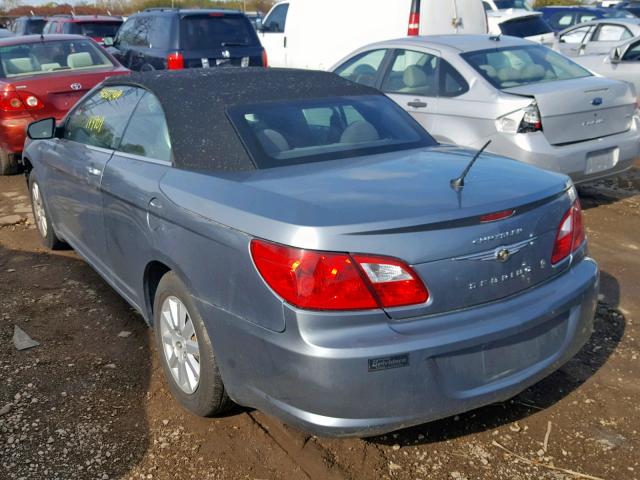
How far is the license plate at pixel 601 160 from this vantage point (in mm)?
6062

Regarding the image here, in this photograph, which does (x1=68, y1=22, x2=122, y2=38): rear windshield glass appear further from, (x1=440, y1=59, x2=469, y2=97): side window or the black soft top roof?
the black soft top roof

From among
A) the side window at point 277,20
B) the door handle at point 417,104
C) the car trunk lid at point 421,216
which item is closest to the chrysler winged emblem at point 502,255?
the car trunk lid at point 421,216

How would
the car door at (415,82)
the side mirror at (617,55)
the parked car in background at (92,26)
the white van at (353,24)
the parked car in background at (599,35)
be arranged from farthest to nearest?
1. the parked car in background at (92,26)
2. the parked car in background at (599,35)
3. the white van at (353,24)
4. the side mirror at (617,55)
5. the car door at (415,82)

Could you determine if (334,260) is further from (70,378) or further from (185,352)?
(70,378)

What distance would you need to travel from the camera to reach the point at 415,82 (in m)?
6.92

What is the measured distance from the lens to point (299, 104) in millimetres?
3779

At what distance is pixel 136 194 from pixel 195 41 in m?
8.44

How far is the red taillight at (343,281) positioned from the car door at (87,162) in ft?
6.40

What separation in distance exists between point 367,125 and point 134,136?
1288mm

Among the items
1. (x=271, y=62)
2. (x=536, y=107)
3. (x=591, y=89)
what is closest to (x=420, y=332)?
(x=536, y=107)

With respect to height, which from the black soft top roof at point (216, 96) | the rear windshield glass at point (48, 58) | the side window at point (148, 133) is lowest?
the rear windshield glass at point (48, 58)

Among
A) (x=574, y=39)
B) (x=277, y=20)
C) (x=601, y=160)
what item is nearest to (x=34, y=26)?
(x=277, y=20)

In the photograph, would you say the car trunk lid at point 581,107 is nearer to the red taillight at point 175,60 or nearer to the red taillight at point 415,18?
the red taillight at point 415,18

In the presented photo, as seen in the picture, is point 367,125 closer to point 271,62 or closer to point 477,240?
point 477,240
